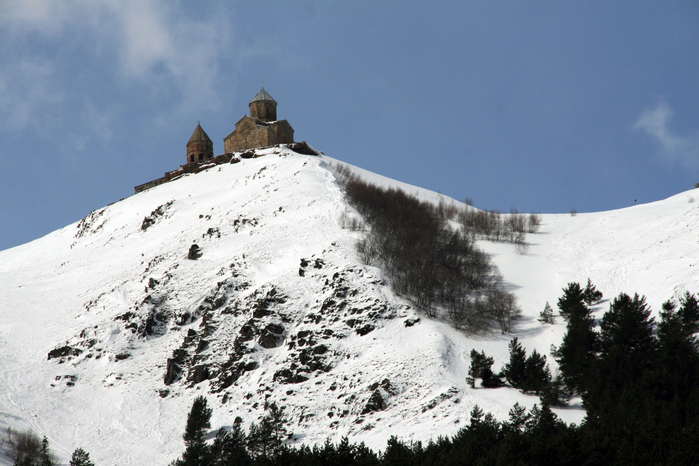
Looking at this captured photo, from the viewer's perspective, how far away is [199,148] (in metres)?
83.9

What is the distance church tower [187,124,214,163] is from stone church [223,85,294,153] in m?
3.47

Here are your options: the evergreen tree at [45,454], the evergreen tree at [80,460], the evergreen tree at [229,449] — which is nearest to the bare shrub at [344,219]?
the evergreen tree at [229,449]

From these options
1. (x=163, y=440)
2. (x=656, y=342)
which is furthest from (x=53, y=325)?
(x=656, y=342)

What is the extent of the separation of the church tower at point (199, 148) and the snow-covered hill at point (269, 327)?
26.0m

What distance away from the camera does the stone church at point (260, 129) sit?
7912cm

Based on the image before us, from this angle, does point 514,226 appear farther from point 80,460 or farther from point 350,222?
point 80,460

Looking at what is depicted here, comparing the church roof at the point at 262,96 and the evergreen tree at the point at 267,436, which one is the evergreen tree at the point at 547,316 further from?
the church roof at the point at 262,96

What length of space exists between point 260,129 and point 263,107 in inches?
204

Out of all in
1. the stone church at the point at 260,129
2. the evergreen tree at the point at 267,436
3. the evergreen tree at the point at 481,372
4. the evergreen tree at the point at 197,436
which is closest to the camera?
the evergreen tree at the point at 197,436

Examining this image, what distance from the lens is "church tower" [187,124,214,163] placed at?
83750 mm

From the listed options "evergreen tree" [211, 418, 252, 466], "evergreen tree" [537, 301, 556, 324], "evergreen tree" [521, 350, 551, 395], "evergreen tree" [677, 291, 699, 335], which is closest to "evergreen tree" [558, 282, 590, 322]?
"evergreen tree" [537, 301, 556, 324]

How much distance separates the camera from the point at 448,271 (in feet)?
152

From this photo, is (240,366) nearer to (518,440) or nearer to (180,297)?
(180,297)

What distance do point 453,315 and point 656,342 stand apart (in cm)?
1358
